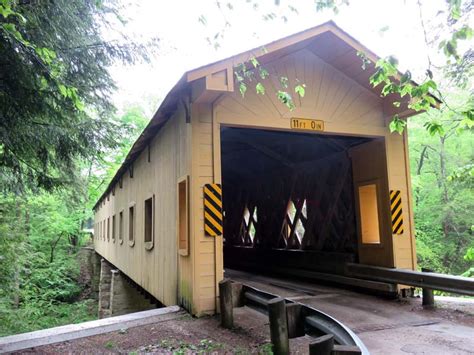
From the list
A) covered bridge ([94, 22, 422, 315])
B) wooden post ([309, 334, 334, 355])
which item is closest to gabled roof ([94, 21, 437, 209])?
covered bridge ([94, 22, 422, 315])

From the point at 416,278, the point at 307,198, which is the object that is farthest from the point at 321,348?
the point at 307,198

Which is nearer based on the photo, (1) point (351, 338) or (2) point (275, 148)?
(1) point (351, 338)

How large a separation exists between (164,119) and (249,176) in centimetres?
503

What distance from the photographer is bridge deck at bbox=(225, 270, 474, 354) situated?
394 cm

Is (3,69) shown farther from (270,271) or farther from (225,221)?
(225,221)

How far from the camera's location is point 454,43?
2.76 m

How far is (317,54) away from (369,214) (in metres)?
3.14

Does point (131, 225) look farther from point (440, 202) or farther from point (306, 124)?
point (440, 202)

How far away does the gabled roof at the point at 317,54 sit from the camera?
17.1 feet

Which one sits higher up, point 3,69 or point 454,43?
point 3,69

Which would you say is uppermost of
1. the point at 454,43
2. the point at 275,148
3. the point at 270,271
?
the point at 275,148

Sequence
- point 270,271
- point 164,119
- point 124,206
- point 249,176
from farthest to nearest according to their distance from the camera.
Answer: point 124,206 → point 249,176 → point 270,271 → point 164,119

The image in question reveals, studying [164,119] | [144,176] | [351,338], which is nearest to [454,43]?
[351,338]

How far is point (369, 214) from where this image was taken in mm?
7473
